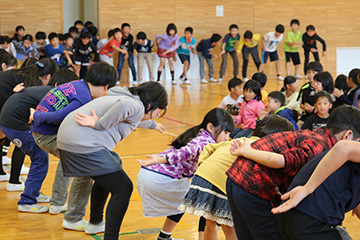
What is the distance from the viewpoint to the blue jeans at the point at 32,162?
450 centimetres

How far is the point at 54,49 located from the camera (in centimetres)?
1315

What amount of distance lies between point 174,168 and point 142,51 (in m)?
11.2

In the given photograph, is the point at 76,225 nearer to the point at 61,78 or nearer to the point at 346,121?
the point at 61,78

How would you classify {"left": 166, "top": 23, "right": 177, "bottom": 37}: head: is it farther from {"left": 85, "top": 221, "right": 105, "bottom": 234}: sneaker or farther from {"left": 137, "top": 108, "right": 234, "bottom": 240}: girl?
{"left": 137, "top": 108, "right": 234, "bottom": 240}: girl

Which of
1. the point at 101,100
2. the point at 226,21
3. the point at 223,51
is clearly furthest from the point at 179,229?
the point at 226,21

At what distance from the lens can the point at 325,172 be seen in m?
2.13

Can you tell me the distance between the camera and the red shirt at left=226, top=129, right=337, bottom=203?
243cm

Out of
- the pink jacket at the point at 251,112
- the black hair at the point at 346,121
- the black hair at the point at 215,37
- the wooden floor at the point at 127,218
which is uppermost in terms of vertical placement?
the black hair at the point at 215,37

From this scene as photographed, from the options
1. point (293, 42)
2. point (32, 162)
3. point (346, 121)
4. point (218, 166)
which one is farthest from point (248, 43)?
point (346, 121)

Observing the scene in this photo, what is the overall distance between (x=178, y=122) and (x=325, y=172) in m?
6.72

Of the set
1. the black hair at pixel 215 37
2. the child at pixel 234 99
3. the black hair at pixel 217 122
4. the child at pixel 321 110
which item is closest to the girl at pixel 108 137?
the black hair at pixel 217 122

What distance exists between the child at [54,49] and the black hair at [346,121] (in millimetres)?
11365

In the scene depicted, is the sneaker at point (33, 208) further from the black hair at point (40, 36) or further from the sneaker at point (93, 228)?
the black hair at point (40, 36)

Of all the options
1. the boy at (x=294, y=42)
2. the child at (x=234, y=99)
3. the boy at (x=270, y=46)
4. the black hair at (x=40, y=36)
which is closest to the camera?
the child at (x=234, y=99)
